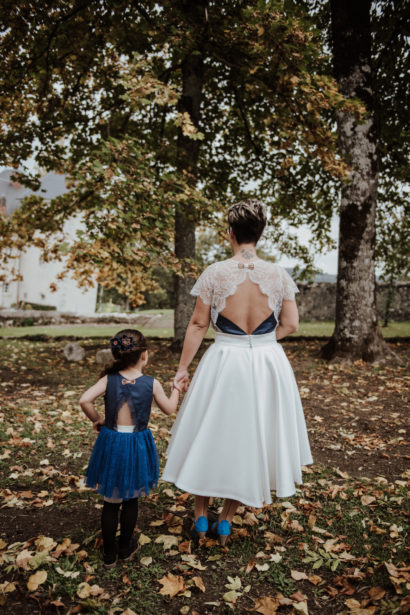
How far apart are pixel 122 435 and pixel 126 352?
53 centimetres

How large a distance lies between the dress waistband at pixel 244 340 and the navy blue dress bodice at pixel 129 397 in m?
0.59

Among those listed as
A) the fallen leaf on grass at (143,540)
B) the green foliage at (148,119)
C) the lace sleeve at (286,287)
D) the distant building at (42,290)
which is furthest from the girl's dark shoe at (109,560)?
the distant building at (42,290)

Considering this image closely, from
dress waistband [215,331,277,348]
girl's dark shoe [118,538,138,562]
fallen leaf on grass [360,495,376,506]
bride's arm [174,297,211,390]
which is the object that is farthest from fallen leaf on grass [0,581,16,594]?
fallen leaf on grass [360,495,376,506]

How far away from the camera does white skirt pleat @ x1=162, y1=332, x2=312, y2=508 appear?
2.90m

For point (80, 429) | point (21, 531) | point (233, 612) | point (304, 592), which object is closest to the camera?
point (233, 612)

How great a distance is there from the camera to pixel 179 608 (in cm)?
253

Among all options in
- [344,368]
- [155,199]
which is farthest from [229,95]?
[344,368]

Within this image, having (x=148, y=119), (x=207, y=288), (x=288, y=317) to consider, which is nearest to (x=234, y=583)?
(x=288, y=317)

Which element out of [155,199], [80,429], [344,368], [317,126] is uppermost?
[317,126]

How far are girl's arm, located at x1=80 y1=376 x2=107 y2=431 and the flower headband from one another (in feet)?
0.83

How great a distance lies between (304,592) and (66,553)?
1.61 m

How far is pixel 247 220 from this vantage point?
2.93 metres

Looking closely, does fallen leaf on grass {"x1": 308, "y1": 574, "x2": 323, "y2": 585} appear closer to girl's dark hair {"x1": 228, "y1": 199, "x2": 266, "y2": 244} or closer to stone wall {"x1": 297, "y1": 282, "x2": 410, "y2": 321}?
girl's dark hair {"x1": 228, "y1": 199, "x2": 266, "y2": 244}

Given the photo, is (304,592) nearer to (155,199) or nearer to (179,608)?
(179,608)
